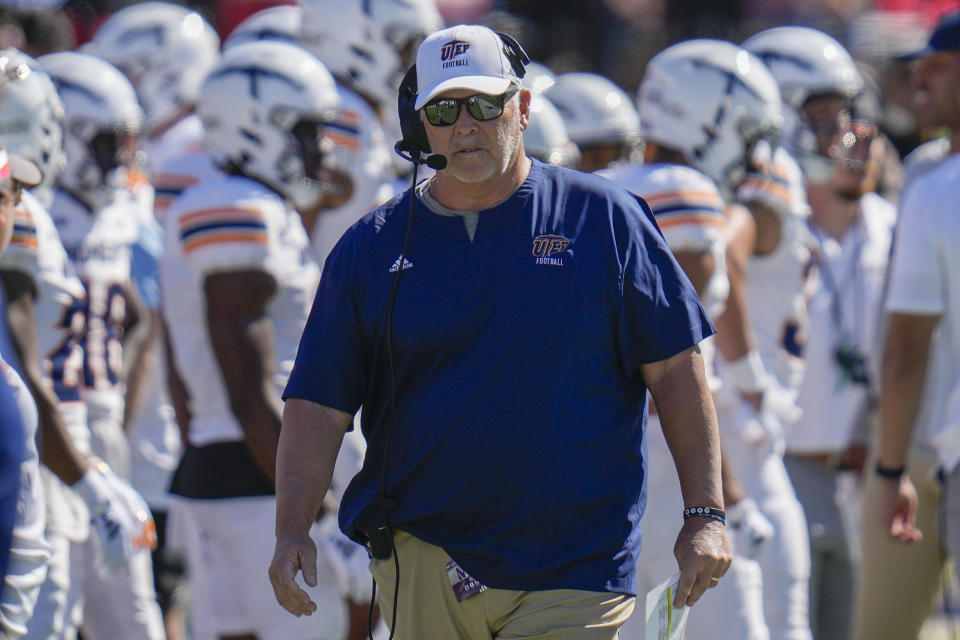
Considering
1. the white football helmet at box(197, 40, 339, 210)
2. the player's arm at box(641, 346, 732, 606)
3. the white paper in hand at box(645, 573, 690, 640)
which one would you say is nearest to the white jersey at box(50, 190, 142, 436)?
the white football helmet at box(197, 40, 339, 210)

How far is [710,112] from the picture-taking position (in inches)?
215

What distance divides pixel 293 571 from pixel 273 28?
15.5 feet

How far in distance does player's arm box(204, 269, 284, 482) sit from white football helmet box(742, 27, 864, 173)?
9.36 ft

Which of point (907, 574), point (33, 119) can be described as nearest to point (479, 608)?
point (907, 574)

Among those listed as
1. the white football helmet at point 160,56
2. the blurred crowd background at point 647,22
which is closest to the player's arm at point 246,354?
the white football helmet at point 160,56

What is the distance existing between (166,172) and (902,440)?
11.1 ft

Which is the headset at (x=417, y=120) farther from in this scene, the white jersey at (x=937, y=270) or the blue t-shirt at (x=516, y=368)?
A: the white jersey at (x=937, y=270)

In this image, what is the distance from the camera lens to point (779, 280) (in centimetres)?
597

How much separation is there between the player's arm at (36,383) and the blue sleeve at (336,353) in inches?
49.9

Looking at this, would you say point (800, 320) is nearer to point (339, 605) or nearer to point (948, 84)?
point (948, 84)

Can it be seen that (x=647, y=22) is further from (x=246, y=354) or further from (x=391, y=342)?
(x=391, y=342)

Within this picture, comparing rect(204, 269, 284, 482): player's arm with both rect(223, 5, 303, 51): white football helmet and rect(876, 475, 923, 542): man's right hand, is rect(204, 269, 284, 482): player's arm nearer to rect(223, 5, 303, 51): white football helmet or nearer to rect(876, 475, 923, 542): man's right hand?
rect(876, 475, 923, 542): man's right hand

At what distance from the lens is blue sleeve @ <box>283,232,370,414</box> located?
3.57 metres

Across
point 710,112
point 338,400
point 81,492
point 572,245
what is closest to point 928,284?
point 710,112
